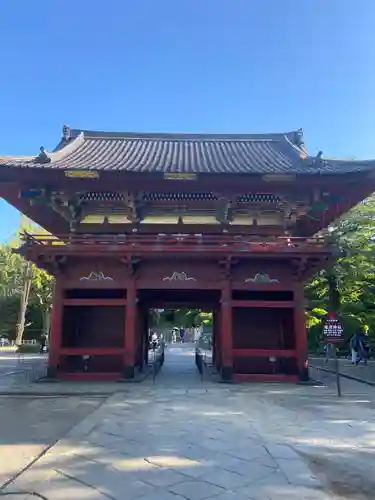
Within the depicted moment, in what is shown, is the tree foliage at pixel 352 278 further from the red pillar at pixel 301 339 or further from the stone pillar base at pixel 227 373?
the stone pillar base at pixel 227 373

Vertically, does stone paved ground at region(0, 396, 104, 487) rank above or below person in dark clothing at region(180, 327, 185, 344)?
below

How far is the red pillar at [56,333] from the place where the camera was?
1318 cm

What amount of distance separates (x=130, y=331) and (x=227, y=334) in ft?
10.0

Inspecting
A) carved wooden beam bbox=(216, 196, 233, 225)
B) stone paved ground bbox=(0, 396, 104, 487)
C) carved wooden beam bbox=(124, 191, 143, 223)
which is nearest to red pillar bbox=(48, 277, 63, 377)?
stone paved ground bbox=(0, 396, 104, 487)

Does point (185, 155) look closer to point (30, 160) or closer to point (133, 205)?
point (133, 205)

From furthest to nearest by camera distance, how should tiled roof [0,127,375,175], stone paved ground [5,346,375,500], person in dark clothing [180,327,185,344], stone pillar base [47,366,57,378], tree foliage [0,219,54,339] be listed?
person in dark clothing [180,327,185,344] < tree foliage [0,219,54,339] < tiled roof [0,127,375,175] < stone pillar base [47,366,57,378] < stone paved ground [5,346,375,500]

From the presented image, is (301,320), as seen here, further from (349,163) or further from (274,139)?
(274,139)

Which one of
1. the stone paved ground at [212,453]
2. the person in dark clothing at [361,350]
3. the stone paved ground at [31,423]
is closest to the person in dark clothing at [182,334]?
the person in dark clothing at [361,350]

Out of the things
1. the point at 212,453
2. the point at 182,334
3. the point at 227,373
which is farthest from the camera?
the point at 182,334

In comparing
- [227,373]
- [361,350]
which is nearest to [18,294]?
[361,350]

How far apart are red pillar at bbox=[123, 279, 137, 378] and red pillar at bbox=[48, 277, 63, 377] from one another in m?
2.15

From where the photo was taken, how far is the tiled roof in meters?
13.6

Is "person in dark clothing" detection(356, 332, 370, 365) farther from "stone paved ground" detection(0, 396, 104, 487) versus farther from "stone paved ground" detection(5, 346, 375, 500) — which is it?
"stone paved ground" detection(0, 396, 104, 487)

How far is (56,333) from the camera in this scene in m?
13.2
